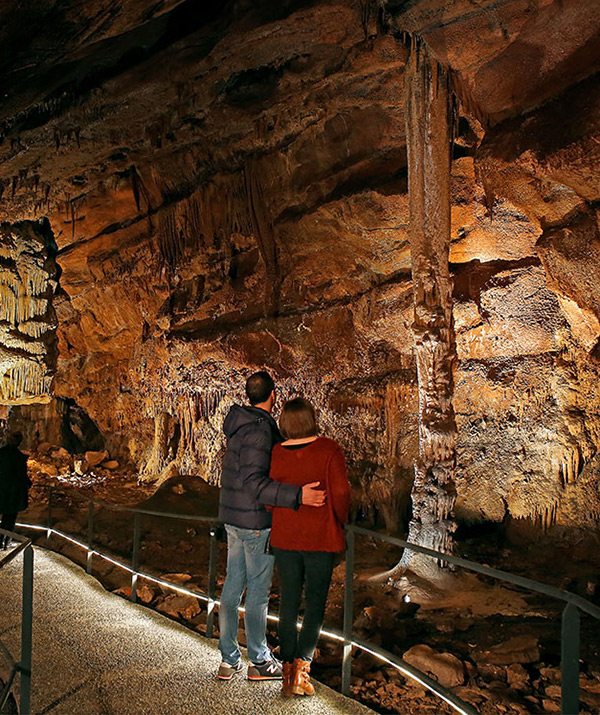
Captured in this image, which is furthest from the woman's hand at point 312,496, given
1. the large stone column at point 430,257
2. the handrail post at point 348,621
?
the large stone column at point 430,257

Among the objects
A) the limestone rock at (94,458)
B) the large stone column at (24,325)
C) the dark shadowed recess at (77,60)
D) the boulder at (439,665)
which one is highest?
the dark shadowed recess at (77,60)

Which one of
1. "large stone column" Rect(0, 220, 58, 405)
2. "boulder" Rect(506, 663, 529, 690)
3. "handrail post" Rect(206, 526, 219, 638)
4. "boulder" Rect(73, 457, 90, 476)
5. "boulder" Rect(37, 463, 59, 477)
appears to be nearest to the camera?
"handrail post" Rect(206, 526, 219, 638)

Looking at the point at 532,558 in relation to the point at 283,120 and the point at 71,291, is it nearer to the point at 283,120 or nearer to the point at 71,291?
the point at 283,120

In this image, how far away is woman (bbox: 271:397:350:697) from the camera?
9.56ft

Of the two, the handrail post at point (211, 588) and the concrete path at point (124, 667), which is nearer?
the concrete path at point (124, 667)

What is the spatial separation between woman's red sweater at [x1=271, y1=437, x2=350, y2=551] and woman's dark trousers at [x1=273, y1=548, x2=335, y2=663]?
0.06m

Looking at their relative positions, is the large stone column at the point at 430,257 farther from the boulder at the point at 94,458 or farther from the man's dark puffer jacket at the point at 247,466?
the boulder at the point at 94,458

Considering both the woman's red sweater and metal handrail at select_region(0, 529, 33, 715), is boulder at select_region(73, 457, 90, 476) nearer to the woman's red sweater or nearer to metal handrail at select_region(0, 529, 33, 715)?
metal handrail at select_region(0, 529, 33, 715)

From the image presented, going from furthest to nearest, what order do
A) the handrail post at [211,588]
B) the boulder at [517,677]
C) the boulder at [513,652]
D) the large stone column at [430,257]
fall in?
1. the large stone column at [430,257]
2. the boulder at [513,652]
3. the boulder at [517,677]
4. the handrail post at [211,588]

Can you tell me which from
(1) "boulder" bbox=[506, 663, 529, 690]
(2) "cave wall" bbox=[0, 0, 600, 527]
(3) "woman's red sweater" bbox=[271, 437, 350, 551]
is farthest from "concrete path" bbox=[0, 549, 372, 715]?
(2) "cave wall" bbox=[0, 0, 600, 527]

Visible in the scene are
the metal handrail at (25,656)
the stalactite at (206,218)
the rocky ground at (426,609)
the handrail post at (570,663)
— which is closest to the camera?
the handrail post at (570,663)

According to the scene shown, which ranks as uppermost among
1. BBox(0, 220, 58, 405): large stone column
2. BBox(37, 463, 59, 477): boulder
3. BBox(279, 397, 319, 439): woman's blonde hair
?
BBox(0, 220, 58, 405): large stone column

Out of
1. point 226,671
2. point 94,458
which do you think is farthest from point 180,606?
point 94,458

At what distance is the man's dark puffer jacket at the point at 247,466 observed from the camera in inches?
124
